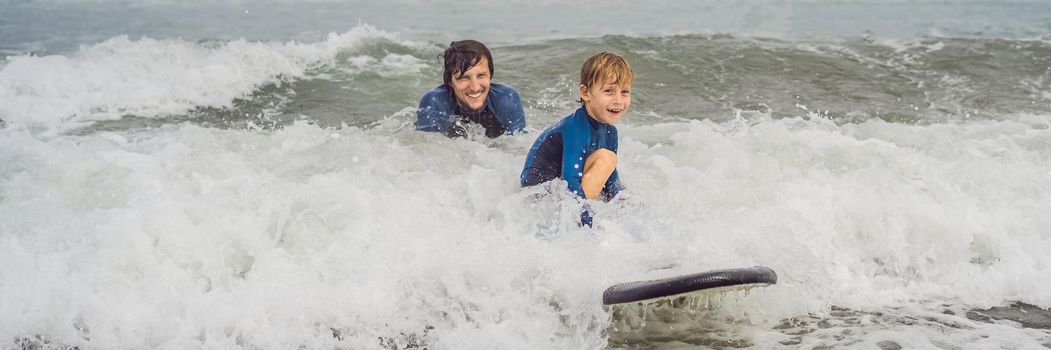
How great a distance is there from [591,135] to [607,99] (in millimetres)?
230

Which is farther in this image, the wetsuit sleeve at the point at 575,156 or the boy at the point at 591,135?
the wetsuit sleeve at the point at 575,156

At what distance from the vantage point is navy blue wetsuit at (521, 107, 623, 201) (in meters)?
4.38

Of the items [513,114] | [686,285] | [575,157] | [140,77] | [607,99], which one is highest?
[607,99]

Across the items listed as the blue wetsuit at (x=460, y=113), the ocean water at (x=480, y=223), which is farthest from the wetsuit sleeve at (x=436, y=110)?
the ocean water at (x=480, y=223)

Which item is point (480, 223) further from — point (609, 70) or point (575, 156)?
point (609, 70)

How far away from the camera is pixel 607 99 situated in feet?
13.9

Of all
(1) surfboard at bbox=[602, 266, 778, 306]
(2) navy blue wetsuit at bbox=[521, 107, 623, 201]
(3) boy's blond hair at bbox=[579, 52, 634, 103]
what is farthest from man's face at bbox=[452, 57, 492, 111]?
(1) surfboard at bbox=[602, 266, 778, 306]

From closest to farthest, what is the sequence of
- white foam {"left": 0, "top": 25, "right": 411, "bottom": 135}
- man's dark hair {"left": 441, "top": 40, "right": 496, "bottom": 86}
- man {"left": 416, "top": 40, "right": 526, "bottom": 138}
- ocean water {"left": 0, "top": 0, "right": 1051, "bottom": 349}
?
ocean water {"left": 0, "top": 0, "right": 1051, "bottom": 349} < man's dark hair {"left": 441, "top": 40, "right": 496, "bottom": 86} < man {"left": 416, "top": 40, "right": 526, "bottom": 138} < white foam {"left": 0, "top": 25, "right": 411, "bottom": 135}

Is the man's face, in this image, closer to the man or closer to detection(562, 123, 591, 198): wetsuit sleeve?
the man

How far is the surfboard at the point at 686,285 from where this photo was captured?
3553mm

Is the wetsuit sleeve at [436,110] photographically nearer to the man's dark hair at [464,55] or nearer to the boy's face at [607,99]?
the man's dark hair at [464,55]

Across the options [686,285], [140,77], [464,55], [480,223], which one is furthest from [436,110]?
[140,77]

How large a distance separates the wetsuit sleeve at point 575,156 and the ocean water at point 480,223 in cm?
9

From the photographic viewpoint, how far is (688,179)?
541cm
